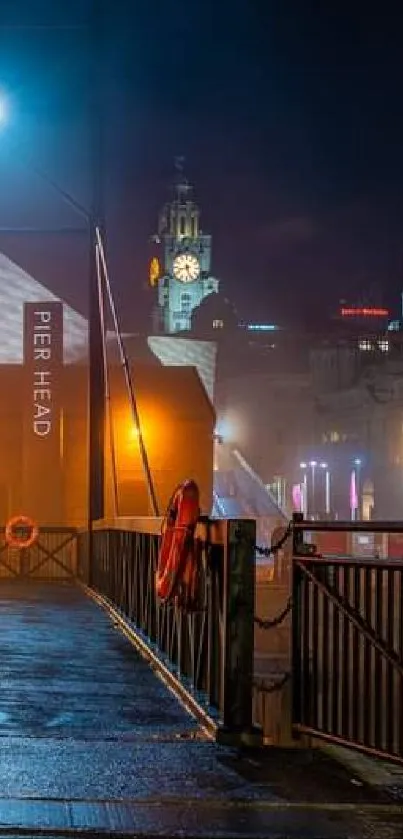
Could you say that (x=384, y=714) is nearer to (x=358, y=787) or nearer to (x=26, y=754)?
(x=358, y=787)

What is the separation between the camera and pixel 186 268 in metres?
160

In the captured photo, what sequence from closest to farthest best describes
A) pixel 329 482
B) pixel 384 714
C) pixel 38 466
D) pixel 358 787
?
pixel 358 787 → pixel 384 714 → pixel 38 466 → pixel 329 482

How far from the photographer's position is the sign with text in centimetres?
3022

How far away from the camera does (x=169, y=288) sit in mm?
157750

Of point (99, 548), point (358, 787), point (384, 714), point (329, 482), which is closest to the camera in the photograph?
point (358, 787)

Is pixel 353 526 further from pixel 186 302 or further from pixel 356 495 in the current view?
pixel 186 302

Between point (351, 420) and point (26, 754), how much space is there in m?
85.1

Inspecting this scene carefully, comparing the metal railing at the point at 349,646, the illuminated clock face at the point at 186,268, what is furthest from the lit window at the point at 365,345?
the metal railing at the point at 349,646

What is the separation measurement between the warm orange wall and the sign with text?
0.38ft

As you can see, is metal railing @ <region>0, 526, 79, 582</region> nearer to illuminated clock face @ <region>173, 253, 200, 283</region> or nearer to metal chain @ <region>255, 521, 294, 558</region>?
metal chain @ <region>255, 521, 294, 558</region>

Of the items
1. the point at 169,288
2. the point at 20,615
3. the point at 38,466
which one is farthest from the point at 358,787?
the point at 169,288

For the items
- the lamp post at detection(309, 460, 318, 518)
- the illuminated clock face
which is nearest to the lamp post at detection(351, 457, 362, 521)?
the lamp post at detection(309, 460, 318, 518)

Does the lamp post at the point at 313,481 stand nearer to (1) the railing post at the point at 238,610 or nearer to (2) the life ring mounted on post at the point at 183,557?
(2) the life ring mounted on post at the point at 183,557

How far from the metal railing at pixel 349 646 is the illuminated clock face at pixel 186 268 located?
152372 millimetres
